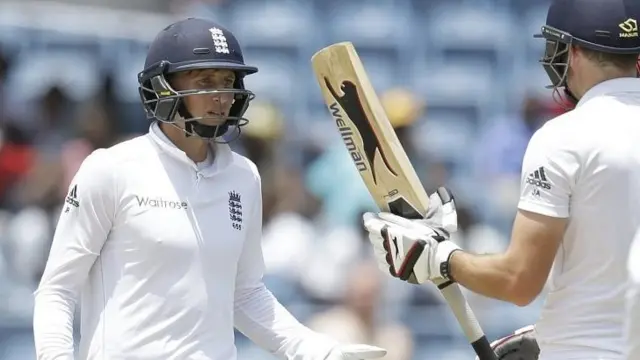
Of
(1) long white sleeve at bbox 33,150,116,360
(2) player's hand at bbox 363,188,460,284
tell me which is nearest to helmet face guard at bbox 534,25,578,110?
(2) player's hand at bbox 363,188,460,284

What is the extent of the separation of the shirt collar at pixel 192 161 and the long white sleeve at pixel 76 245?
18 centimetres

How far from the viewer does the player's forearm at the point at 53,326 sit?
3377 mm

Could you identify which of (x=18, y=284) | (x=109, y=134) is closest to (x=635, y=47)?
(x=18, y=284)

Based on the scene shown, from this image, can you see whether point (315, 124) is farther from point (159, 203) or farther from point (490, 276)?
point (490, 276)

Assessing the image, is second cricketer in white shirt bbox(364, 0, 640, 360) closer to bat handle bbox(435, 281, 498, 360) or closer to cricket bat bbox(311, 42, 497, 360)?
bat handle bbox(435, 281, 498, 360)

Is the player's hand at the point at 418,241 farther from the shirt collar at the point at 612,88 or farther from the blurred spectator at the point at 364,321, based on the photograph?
the blurred spectator at the point at 364,321

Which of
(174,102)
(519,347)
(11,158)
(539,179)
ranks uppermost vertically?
(174,102)

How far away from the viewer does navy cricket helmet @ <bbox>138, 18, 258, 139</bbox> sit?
3.59 metres

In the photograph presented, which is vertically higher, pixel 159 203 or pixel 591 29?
pixel 591 29

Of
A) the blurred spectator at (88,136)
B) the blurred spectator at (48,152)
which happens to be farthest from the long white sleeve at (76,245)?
the blurred spectator at (88,136)

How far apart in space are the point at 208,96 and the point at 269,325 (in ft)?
2.24

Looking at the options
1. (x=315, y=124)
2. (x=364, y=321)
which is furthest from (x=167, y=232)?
(x=315, y=124)

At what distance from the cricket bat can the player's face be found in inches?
16.0

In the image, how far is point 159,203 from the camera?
3.50m
